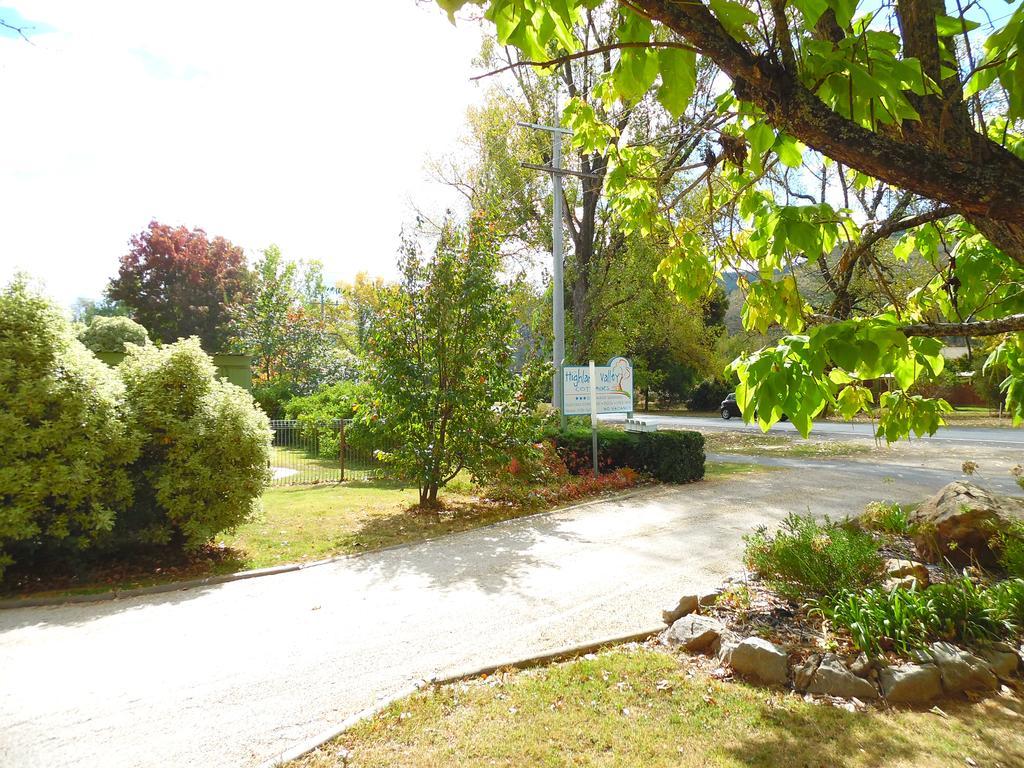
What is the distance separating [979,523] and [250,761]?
621 cm

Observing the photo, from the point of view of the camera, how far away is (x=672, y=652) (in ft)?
14.6

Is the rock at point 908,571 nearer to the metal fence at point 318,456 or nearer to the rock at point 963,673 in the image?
the rock at point 963,673

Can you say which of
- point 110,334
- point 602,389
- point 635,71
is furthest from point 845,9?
point 110,334

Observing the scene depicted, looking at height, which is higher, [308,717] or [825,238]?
[825,238]

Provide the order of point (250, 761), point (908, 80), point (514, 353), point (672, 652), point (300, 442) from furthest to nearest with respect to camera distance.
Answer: point (300, 442) → point (514, 353) → point (672, 652) → point (250, 761) → point (908, 80)

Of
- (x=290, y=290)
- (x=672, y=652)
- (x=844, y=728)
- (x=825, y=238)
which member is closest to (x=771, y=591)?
(x=672, y=652)

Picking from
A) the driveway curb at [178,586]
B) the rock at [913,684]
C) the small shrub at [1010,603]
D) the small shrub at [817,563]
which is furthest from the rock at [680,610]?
the driveway curb at [178,586]

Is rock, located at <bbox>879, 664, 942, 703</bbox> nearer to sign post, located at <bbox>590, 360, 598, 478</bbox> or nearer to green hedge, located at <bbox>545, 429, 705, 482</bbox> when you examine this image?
sign post, located at <bbox>590, 360, 598, 478</bbox>

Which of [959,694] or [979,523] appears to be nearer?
[959,694]

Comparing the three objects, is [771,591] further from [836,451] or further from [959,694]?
[836,451]

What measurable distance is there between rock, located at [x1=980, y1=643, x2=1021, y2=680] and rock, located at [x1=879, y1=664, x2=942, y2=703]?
45cm

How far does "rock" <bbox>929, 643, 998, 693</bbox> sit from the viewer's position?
3699 millimetres

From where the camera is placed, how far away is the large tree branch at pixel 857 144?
1.64m

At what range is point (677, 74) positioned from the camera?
1.71m
